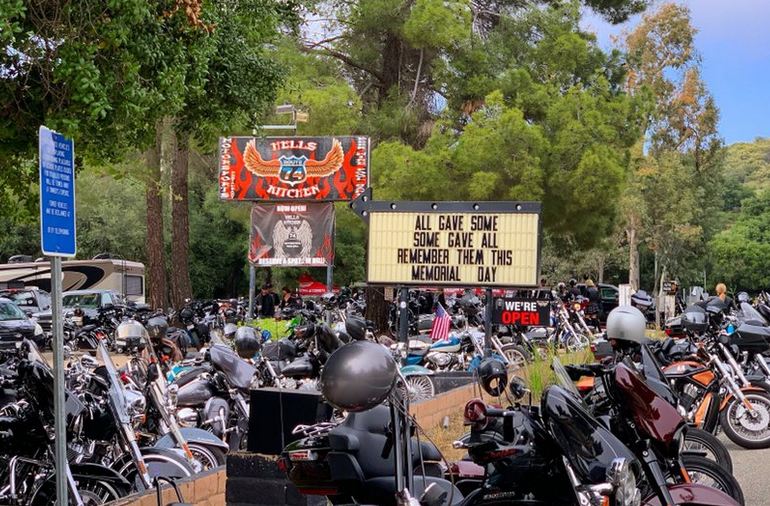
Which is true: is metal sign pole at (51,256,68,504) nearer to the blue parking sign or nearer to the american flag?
the blue parking sign

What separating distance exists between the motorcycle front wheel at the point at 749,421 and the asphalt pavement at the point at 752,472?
A: 10cm

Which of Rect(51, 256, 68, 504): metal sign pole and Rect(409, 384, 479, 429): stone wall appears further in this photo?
Rect(409, 384, 479, 429): stone wall

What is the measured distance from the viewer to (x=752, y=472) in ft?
30.5

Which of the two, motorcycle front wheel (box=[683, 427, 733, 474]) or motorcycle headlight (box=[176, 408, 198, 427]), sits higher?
motorcycle front wheel (box=[683, 427, 733, 474])

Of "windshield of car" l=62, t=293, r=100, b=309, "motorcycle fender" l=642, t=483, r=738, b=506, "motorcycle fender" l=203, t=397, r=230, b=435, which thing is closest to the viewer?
"motorcycle fender" l=642, t=483, r=738, b=506

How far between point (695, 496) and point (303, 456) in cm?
184

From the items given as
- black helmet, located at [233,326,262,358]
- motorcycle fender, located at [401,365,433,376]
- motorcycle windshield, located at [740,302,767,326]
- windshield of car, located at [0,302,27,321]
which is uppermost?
motorcycle windshield, located at [740,302,767,326]

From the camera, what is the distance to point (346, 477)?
405cm

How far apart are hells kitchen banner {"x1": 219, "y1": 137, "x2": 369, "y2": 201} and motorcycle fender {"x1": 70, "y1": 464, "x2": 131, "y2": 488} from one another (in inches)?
713

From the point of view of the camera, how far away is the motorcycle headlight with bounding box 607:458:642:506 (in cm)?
374

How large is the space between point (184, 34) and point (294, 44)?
17763mm

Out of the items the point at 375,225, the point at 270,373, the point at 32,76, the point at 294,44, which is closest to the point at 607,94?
the point at 294,44

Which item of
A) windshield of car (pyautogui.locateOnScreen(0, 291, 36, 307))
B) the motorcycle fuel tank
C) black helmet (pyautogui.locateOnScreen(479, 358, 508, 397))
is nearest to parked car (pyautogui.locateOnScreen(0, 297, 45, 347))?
windshield of car (pyautogui.locateOnScreen(0, 291, 36, 307))

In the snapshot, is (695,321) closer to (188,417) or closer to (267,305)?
(188,417)
